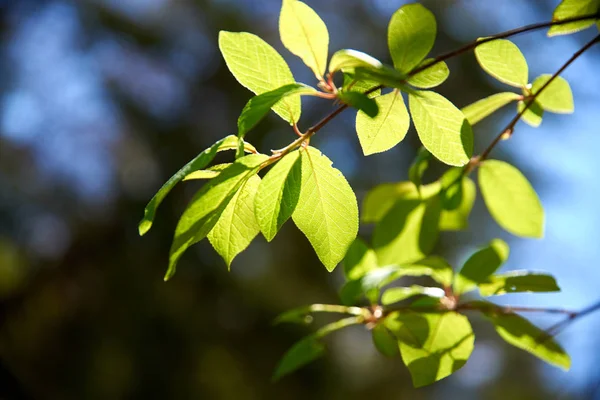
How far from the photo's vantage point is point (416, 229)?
56cm

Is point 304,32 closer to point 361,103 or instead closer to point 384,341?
point 361,103

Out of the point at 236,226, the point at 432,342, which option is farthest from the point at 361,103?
the point at 432,342

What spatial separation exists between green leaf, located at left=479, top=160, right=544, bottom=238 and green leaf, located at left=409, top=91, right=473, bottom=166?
0.66ft

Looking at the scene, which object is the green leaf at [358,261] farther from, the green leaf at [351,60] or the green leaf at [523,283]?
the green leaf at [351,60]

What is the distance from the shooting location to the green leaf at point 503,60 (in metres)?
0.41

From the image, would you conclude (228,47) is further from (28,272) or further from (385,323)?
(28,272)

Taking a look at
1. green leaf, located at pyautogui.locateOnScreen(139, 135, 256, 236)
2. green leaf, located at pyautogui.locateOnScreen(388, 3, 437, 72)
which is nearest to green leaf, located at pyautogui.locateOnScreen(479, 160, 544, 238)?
green leaf, located at pyautogui.locateOnScreen(388, 3, 437, 72)

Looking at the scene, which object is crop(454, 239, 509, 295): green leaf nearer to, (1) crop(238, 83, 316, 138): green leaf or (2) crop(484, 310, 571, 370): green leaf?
(2) crop(484, 310, 571, 370): green leaf

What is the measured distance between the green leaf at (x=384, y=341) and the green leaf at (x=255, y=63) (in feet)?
0.83

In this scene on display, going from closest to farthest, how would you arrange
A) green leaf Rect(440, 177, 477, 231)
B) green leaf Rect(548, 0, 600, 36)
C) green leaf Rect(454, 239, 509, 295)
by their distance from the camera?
green leaf Rect(548, 0, 600, 36)
green leaf Rect(454, 239, 509, 295)
green leaf Rect(440, 177, 477, 231)

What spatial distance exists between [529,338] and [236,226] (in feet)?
0.87

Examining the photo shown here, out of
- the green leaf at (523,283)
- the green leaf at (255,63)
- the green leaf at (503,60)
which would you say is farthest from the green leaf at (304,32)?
the green leaf at (523,283)

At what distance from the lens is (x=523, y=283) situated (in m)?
0.44

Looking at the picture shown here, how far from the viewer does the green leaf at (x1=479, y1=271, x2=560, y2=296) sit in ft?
1.43
